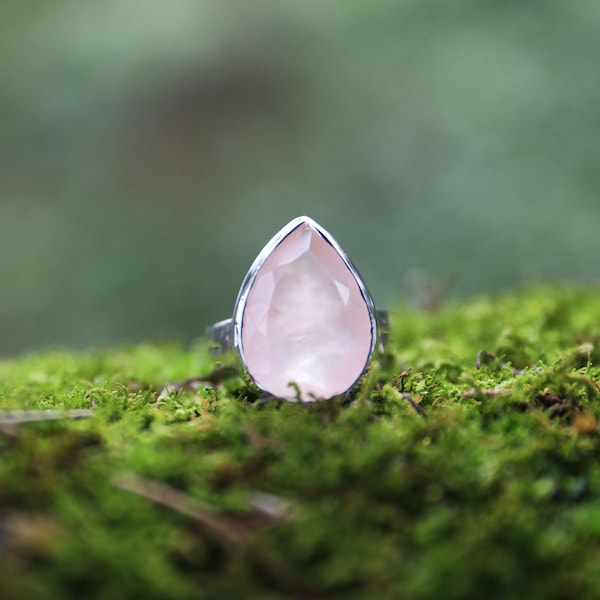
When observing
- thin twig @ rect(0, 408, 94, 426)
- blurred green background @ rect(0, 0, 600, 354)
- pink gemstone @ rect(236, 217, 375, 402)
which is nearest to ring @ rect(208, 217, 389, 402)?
pink gemstone @ rect(236, 217, 375, 402)

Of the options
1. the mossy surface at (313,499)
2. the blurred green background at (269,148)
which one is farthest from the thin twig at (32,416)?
the blurred green background at (269,148)

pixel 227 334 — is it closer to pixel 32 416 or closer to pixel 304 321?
pixel 304 321

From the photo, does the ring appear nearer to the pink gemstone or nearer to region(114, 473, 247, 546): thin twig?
the pink gemstone

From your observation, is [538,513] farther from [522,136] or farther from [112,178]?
[112,178]

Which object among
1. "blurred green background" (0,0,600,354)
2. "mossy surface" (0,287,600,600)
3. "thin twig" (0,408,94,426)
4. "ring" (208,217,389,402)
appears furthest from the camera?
"blurred green background" (0,0,600,354)

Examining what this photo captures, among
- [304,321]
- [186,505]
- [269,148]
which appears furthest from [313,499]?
[269,148]

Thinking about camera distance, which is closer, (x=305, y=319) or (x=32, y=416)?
(x=32, y=416)

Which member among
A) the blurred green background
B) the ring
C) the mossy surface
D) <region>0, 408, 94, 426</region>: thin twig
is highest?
the blurred green background
